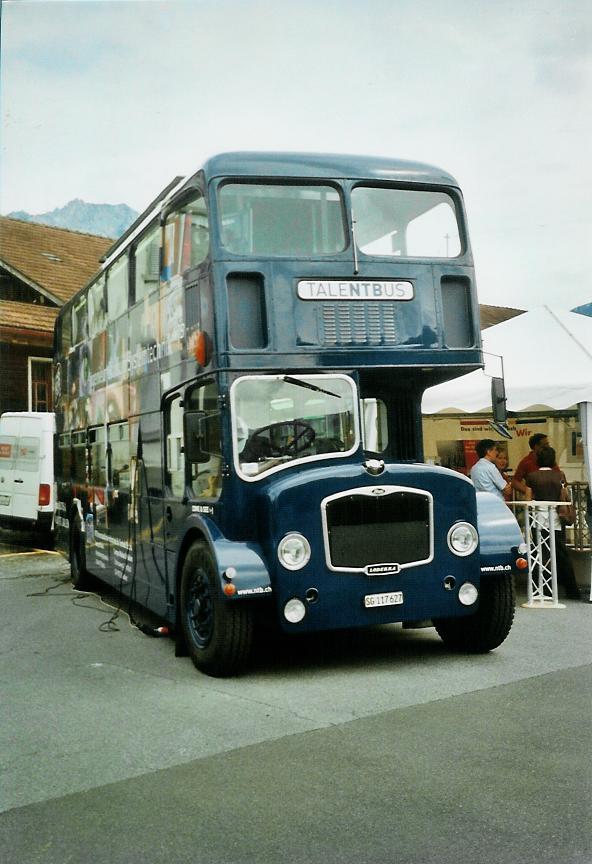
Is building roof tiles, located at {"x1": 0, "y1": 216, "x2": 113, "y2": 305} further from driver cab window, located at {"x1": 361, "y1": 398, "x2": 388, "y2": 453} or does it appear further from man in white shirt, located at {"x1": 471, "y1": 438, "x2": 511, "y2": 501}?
man in white shirt, located at {"x1": 471, "y1": 438, "x2": 511, "y2": 501}

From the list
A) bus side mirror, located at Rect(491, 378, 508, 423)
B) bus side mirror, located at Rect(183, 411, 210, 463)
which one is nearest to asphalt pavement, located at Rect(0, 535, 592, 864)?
bus side mirror, located at Rect(183, 411, 210, 463)

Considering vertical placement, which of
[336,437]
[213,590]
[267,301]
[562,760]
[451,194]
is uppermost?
[451,194]

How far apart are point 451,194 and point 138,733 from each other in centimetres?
503

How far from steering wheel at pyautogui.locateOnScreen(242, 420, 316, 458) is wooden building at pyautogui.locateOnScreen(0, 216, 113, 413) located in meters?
2.44

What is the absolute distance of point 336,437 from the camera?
300 inches

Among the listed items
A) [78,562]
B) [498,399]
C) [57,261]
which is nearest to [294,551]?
[498,399]

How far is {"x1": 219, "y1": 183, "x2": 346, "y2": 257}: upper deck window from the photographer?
297 inches

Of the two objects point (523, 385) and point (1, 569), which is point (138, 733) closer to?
point (523, 385)

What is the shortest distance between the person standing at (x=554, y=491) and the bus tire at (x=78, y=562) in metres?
5.53

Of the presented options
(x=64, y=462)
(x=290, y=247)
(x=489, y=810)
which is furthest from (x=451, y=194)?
(x=64, y=462)

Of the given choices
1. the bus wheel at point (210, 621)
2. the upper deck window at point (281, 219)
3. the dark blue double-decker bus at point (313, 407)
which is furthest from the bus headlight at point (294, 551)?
the upper deck window at point (281, 219)

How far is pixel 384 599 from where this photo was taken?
281 inches

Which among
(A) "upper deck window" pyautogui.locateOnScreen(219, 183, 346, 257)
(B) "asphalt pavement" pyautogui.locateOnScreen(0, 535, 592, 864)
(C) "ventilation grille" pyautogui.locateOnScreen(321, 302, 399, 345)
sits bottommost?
(B) "asphalt pavement" pyautogui.locateOnScreen(0, 535, 592, 864)

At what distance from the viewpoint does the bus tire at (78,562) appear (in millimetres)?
12688
